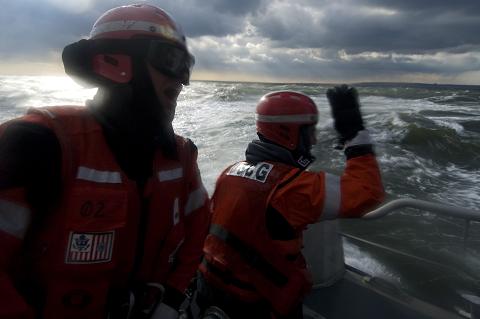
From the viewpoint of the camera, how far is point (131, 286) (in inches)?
58.5

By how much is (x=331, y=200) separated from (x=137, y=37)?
48.3 inches

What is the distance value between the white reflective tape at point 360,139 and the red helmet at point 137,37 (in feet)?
4.17

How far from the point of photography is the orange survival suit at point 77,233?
3.69 ft

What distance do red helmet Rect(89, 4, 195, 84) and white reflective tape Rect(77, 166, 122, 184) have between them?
1.03 ft

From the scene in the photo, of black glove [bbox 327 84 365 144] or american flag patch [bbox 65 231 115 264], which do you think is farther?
black glove [bbox 327 84 365 144]

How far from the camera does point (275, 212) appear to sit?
2.17m

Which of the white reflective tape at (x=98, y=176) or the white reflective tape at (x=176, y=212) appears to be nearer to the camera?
the white reflective tape at (x=98, y=176)

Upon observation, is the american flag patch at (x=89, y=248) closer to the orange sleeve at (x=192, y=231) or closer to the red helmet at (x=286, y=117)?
the orange sleeve at (x=192, y=231)

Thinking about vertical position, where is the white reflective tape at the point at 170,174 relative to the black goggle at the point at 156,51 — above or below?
below

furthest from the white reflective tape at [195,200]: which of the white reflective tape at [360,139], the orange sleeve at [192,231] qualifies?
the white reflective tape at [360,139]

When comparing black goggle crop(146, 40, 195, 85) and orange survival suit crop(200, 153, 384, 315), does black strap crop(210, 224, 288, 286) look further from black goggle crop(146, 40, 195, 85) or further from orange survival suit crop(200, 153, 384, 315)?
black goggle crop(146, 40, 195, 85)

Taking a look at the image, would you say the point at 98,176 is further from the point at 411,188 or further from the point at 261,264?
the point at 411,188

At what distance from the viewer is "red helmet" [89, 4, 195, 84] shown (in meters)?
1.37

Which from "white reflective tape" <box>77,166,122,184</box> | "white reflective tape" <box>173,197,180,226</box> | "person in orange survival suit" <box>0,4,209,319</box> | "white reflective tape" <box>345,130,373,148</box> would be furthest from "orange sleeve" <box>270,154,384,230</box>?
"white reflective tape" <box>77,166,122,184</box>
